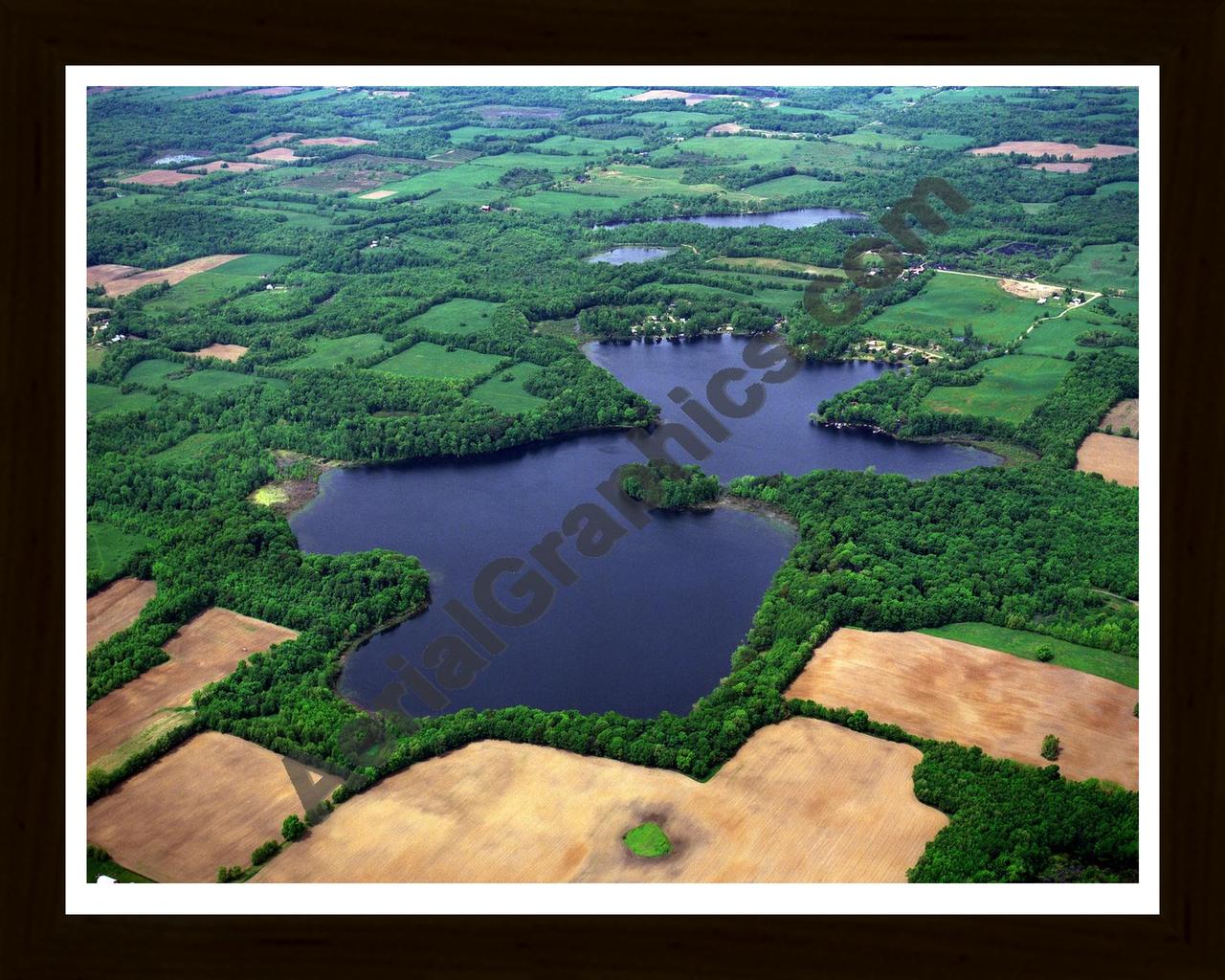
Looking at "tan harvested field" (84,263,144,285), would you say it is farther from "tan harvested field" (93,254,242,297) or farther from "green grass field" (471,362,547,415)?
"green grass field" (471,362,547,415)

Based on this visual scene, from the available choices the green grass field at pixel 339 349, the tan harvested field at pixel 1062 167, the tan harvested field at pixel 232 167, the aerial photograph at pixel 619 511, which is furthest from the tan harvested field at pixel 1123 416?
the tan harvested field at pixel 232 167

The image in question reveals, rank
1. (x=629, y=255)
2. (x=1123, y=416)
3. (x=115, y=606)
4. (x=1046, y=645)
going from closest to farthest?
(x=1046, y=645), (x=115, y=606), (x=1123, y=416), (x=629, y=255)

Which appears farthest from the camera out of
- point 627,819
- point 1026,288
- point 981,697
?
point 1026,288

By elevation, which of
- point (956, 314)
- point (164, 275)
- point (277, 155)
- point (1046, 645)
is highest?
point (277, 155)

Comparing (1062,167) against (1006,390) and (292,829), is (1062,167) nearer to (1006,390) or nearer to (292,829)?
(1006,390)

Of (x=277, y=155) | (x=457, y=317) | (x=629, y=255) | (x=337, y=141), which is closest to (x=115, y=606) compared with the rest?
(x=457, y=317)
